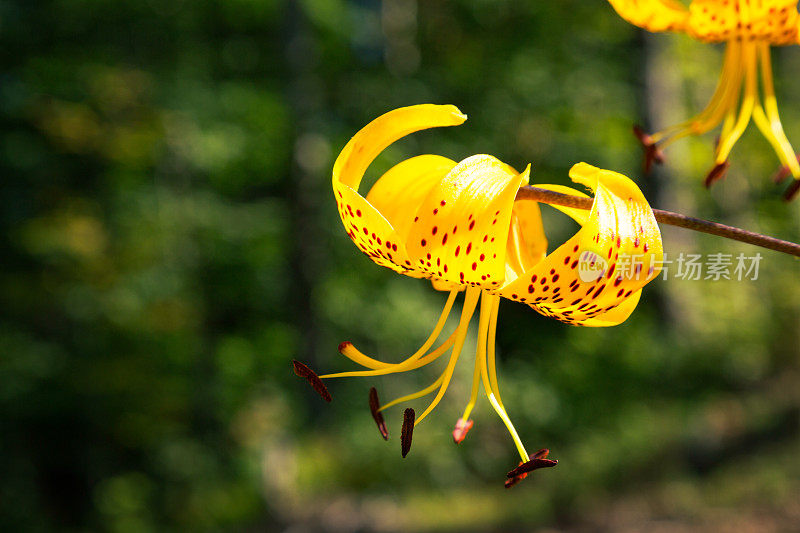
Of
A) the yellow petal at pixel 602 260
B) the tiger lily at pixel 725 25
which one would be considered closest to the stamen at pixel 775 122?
the tiger lily at pixel 725 25

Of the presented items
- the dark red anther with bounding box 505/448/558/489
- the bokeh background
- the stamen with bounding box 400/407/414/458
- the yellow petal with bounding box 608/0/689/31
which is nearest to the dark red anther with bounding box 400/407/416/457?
the stamen with bounding box 400/407/414/458

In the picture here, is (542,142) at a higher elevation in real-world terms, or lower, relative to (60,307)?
higher

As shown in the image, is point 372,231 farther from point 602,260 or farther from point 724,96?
point 724,96

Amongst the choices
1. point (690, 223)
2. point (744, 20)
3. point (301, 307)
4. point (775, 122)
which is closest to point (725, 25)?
point (744, 20)

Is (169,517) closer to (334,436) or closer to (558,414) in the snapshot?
(334,436)

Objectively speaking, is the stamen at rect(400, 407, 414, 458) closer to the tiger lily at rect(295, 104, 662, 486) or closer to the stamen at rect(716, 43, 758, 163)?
the tiger lily at rect(295, 104, 662, 486)

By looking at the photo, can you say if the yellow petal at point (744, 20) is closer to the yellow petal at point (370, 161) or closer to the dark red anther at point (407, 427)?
the yellow petal at point (370, 161)

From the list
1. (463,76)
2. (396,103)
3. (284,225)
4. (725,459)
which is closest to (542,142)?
(463,76)

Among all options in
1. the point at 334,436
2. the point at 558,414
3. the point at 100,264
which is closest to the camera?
the point at 100,264
